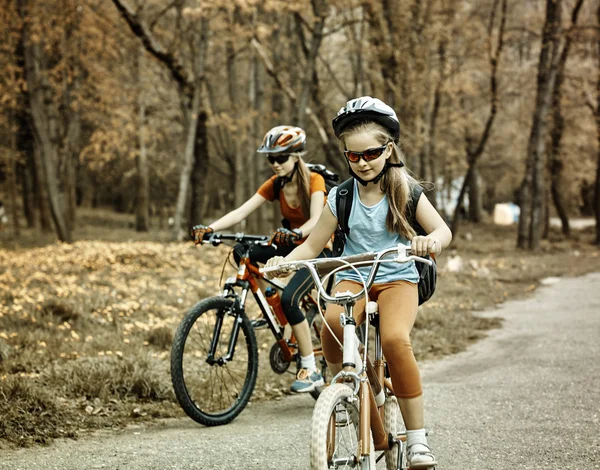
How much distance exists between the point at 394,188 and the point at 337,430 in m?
1.30

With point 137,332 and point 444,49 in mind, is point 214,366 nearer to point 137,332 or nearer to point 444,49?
point 137,332

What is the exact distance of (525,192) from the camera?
86.4ft

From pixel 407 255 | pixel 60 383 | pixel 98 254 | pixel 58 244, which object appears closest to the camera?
pixel 407 255

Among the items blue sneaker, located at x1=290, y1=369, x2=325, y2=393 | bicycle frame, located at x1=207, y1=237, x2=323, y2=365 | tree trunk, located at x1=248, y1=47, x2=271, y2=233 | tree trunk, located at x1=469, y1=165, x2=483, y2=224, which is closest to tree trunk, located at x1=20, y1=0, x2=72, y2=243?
tree trunk, located at x1=248, y1=47, x2=271, y2=233

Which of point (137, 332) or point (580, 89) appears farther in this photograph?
point (580, 89)

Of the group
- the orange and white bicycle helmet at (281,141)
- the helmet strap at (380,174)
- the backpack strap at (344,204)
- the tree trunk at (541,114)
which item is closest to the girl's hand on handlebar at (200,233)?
the orange and white bicycle helmet at (281,141)

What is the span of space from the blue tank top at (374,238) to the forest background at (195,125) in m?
2.62

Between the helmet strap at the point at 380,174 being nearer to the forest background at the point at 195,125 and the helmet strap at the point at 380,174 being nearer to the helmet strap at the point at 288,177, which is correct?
the helmet strap at the point at 288,177

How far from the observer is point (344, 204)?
Answer: 4035 mm

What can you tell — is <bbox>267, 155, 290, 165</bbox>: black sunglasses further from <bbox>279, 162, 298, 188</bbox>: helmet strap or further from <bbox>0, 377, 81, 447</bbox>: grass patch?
<bbox>0, 377, 81, 447</bbox>: grass patch

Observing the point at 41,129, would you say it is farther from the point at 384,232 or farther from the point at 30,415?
the point at 384,232

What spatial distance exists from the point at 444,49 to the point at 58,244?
47.2 ft

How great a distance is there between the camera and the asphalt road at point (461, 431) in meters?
4.66

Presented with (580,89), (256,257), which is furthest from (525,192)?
(256,257)
